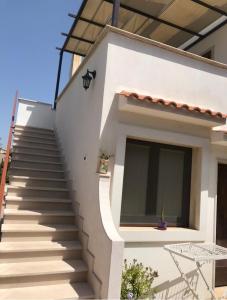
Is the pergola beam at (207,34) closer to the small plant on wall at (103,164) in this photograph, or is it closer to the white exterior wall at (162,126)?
the white exterior wall at (162,126)

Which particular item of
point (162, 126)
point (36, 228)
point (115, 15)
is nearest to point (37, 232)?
point (36, 228)

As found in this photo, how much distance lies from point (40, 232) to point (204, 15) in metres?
8.85

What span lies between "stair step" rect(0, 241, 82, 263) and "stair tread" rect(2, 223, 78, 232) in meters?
0.28

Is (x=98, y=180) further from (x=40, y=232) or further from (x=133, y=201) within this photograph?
(x=40, y=232)

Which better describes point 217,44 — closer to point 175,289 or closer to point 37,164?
point 37,164

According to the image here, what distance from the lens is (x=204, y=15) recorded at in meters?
9.08

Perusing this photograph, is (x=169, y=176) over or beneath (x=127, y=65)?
beneath

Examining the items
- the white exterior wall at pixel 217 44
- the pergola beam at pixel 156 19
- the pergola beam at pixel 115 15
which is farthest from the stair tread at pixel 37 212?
the white exterior wall at pixel 217 44

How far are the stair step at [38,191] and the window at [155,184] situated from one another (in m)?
2.53

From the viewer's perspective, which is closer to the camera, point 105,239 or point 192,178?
point 105,239

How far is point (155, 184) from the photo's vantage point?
613 cm

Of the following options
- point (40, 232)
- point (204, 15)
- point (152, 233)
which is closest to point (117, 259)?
point (152, 233)

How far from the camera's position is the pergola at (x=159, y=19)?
28.6 feet

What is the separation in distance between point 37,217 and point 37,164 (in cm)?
309
